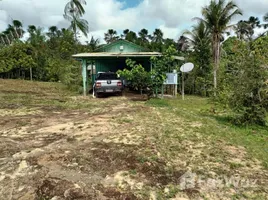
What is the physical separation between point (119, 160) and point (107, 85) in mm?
9141

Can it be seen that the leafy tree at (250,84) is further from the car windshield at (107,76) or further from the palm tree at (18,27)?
the palm tree at (18,27)

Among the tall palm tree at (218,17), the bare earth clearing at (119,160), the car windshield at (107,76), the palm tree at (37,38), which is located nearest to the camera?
the bare earth clearing at (119,160)

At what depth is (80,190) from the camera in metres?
3.59

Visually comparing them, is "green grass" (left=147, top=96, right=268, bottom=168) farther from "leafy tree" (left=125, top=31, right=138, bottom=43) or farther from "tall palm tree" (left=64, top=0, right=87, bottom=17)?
"leafy tree" (left=125, top=31, right=138, bottom=43)

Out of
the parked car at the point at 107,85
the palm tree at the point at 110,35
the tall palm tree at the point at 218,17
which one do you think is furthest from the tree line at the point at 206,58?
the palm tree at the point at 110,35

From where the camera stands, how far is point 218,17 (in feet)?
57.4

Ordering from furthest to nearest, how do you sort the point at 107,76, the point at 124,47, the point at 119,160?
the point at 124,47
the point at 107,76
the point at 119,160

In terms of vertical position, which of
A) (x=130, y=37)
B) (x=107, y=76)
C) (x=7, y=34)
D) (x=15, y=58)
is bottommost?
(x=107, y=76)

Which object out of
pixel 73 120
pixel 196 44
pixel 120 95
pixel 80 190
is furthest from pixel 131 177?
pixel 196 44

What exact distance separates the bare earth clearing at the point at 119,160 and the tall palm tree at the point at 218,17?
37.3 ft

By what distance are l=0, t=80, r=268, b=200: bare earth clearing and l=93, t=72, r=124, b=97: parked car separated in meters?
5.56

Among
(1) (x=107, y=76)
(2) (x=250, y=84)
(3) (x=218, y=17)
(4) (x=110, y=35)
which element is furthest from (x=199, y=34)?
(4) (x=110, y=35)

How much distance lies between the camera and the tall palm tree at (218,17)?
17580mm

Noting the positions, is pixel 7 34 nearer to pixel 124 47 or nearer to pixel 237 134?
pixel 124 47
